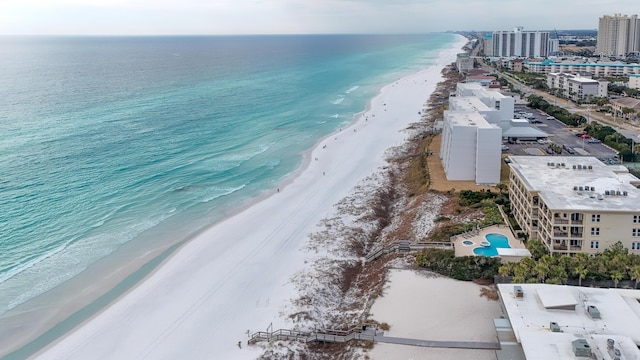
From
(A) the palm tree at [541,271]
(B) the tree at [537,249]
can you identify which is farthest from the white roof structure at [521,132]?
(A) the palm tree at [541,271]

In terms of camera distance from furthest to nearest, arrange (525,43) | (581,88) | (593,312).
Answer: (525,43)
(581,88)
(593,312)

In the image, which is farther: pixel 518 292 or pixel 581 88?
pixel 581 88

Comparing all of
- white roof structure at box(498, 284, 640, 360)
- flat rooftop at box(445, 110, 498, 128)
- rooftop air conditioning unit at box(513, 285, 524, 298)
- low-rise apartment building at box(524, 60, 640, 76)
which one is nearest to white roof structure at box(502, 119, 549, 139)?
flat rooftop at box(445, 110, 498, 128)

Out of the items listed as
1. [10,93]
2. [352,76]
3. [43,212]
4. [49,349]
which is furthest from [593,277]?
[352,76]

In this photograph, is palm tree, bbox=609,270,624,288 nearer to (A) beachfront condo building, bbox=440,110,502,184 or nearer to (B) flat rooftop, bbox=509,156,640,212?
(B) flat rooftop, bbox=509,156,640,212

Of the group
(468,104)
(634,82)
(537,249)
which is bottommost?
(537,249)

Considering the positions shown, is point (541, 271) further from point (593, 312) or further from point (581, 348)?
point (581, 348)

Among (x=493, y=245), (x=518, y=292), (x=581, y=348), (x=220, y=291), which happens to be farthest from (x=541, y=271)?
(x=220, y=291)
